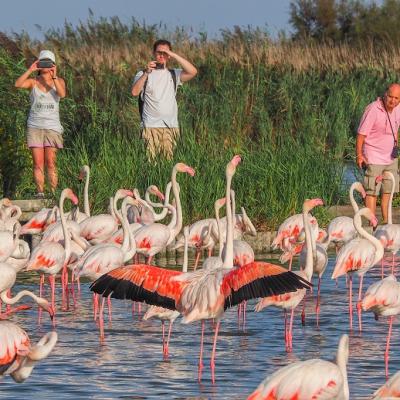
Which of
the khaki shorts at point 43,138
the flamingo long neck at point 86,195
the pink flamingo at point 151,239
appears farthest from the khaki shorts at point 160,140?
the pink flamingo at point 151,239

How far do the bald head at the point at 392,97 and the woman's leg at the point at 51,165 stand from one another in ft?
12.1

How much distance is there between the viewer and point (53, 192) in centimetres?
1520

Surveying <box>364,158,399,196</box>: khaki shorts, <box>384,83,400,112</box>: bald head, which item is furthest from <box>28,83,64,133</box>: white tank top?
<box>384,83,400,112</box>: bald head

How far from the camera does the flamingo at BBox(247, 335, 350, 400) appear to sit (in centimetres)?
650

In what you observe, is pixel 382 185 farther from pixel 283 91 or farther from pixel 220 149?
pixel 283 91

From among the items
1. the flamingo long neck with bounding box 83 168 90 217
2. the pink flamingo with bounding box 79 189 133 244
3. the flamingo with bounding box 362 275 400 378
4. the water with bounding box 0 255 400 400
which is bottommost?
the water with bounding box 0 255 400 400

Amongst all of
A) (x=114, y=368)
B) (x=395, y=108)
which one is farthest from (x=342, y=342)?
(x=395, y=108)

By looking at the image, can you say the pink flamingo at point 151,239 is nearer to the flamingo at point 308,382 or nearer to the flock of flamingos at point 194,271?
the flock of flamingos at point 194,271

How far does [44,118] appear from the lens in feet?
50.6

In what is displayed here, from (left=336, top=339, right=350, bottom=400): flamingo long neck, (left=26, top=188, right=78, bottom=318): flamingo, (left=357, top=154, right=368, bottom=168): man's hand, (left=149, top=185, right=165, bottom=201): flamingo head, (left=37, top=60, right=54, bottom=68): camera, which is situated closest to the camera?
(left=336, top=339, right=350, bottom=400): flamingo long neck

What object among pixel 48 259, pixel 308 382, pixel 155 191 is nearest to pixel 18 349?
pixel 308 382

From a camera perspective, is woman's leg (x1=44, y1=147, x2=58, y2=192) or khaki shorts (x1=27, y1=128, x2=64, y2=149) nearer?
woman's leg (x1=44, y1=147, x2=58, y2=192)

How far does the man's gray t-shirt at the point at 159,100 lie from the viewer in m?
15.3

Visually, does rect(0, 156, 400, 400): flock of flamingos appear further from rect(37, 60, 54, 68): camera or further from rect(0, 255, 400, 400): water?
rect(37, 60, 54, 68): camera
